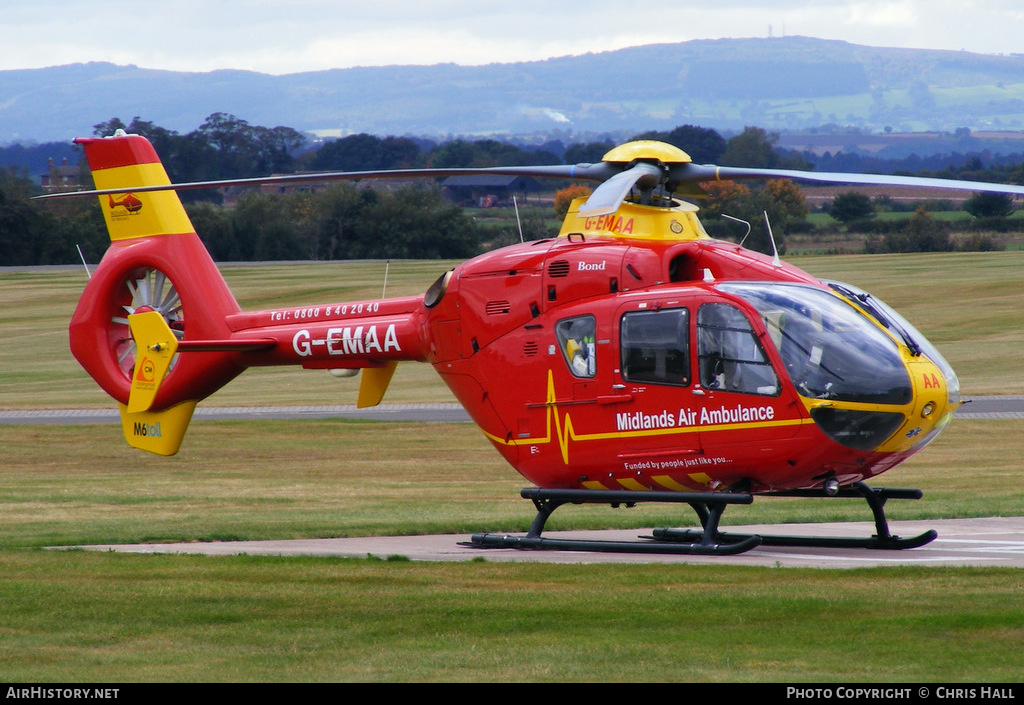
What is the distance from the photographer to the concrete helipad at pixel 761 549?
35.8 feet

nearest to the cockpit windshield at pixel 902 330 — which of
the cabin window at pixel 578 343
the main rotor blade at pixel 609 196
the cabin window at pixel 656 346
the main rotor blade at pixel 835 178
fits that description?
the main rotor blade at pixel 835 178

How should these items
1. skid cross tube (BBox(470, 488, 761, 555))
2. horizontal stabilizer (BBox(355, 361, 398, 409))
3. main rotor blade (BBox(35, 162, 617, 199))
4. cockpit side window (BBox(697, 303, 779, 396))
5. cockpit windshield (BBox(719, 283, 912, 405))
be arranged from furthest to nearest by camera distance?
horizontal stabilizer (BBox(355, 361, 398, 409)) → main rotor blade (BBox(35, 162, 617, 199)) → skid cross tube (BBox(470, 488, 761, 555)) → cockpit side window (BBox(697, 303, 779, 396)) → cockpit windshield (BBox(719, 283, 912, 405))

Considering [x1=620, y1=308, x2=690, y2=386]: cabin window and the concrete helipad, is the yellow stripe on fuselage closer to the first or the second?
the concrete helipad

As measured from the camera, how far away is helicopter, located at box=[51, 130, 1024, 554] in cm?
1086

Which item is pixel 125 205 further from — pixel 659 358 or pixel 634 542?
pixel 634 542

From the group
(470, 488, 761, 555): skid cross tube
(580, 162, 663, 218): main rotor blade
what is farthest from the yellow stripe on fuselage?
(580, 162, 663, 218): main rotor blade

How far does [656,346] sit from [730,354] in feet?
2.41

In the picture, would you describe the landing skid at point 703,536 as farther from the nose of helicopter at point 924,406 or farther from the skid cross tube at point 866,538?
the nose of helicopter at point 924,406

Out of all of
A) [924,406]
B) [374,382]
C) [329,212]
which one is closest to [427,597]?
[924,406]

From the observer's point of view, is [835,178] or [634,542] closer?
[835,178]

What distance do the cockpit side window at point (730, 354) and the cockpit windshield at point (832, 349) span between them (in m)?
0.18

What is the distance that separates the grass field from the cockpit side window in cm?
178

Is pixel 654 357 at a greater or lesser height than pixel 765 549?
greater

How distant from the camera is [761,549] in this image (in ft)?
40.0
